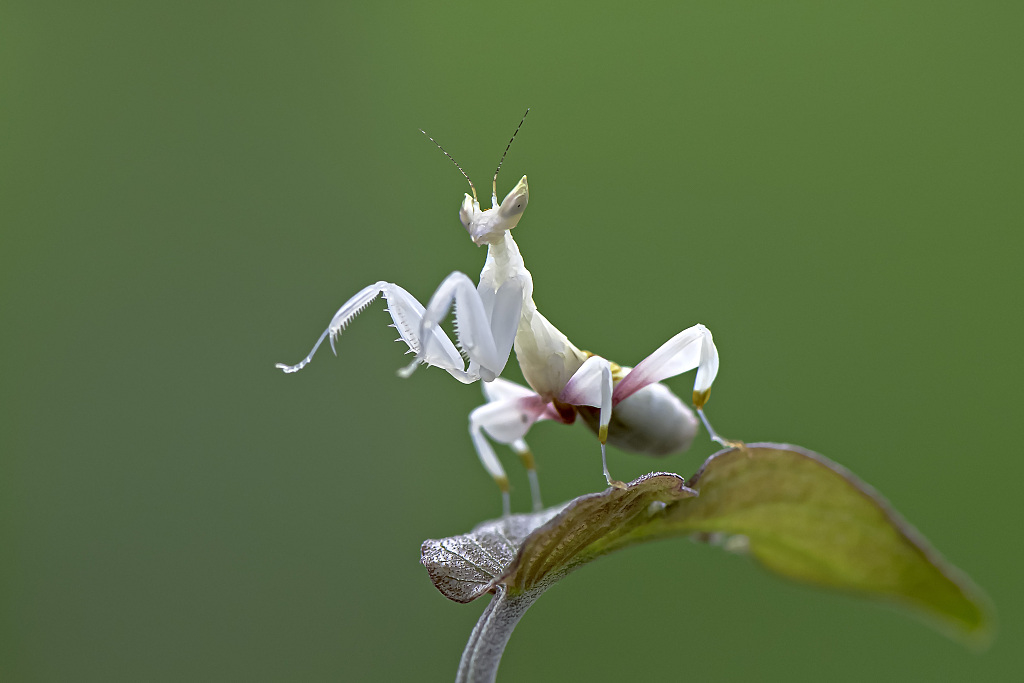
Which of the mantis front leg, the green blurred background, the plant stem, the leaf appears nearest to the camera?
the leaf

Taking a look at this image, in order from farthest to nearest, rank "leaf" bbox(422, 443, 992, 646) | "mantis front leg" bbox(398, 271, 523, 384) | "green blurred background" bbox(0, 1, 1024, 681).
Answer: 1. "green blurred background" bbox(0, 1, 1024, 681)
2. "mantis front leg" bbox(398, 271, 523, 384)
3. "leaf" bbox(422, 443, 992, 646)

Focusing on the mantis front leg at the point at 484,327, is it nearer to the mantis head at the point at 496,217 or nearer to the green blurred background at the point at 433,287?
the mantis head at the point at 496,217

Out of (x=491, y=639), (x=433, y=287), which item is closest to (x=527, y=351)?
(x=491, y=639)

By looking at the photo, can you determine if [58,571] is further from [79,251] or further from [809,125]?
[809,125]

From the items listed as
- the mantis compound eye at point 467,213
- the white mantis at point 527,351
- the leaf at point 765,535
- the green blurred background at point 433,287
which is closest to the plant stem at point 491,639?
the leaf at point 765,535

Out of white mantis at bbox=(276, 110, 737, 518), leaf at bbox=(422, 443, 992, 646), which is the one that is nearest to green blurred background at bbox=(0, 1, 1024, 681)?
white mantis at bbox=(276, 110, 737, 518)

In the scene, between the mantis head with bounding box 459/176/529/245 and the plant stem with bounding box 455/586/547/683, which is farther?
the mantis head with bounding box 459/176/529/245

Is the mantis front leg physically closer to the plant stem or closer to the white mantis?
the white mantis
